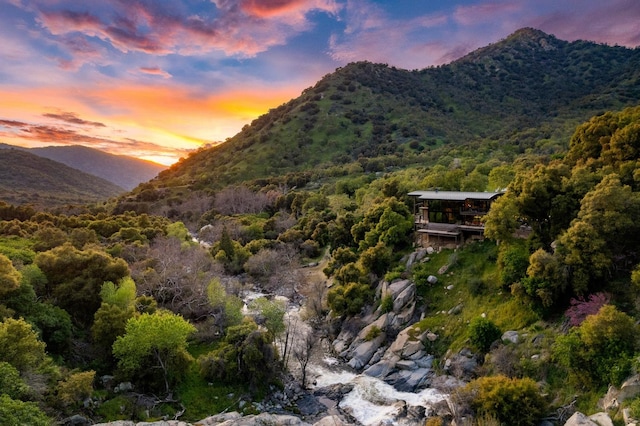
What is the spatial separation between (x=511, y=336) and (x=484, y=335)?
6.44 feet

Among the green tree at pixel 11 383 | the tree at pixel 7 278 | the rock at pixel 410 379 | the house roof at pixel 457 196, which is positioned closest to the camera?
the green tree at pixel 11 383

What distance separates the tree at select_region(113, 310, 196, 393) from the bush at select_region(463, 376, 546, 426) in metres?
20.6

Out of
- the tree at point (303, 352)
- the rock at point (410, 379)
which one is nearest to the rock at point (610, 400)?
the rock at point (410, 379)

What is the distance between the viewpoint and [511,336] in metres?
29.9

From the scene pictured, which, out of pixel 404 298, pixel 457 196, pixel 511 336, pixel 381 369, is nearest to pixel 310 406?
pixel 381 369

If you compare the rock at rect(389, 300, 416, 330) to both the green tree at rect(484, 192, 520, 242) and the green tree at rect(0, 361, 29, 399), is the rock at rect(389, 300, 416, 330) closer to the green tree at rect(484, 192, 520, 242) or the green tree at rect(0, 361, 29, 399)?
the green tree at rect(484, 192, 520, 242)

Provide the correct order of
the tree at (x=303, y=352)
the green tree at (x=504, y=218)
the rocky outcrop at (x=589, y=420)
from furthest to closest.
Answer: the green tree at (x=504, y=218), the tree at (x=303, y=352), the rocky outcrop at (x=589, y=420)

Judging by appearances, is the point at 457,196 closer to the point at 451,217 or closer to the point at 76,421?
the point at 451,217

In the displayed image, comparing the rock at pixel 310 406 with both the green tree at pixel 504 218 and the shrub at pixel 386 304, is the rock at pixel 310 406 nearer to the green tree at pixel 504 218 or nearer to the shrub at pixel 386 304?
the shrub at pixel 386 304

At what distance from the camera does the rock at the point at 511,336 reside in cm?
2950

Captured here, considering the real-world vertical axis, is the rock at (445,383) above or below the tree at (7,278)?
below

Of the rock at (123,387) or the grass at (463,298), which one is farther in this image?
the grass at (463,298)

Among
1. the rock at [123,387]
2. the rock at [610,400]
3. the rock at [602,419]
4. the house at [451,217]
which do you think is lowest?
the rock at [123,387]

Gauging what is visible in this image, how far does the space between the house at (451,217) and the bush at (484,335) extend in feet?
46.6
